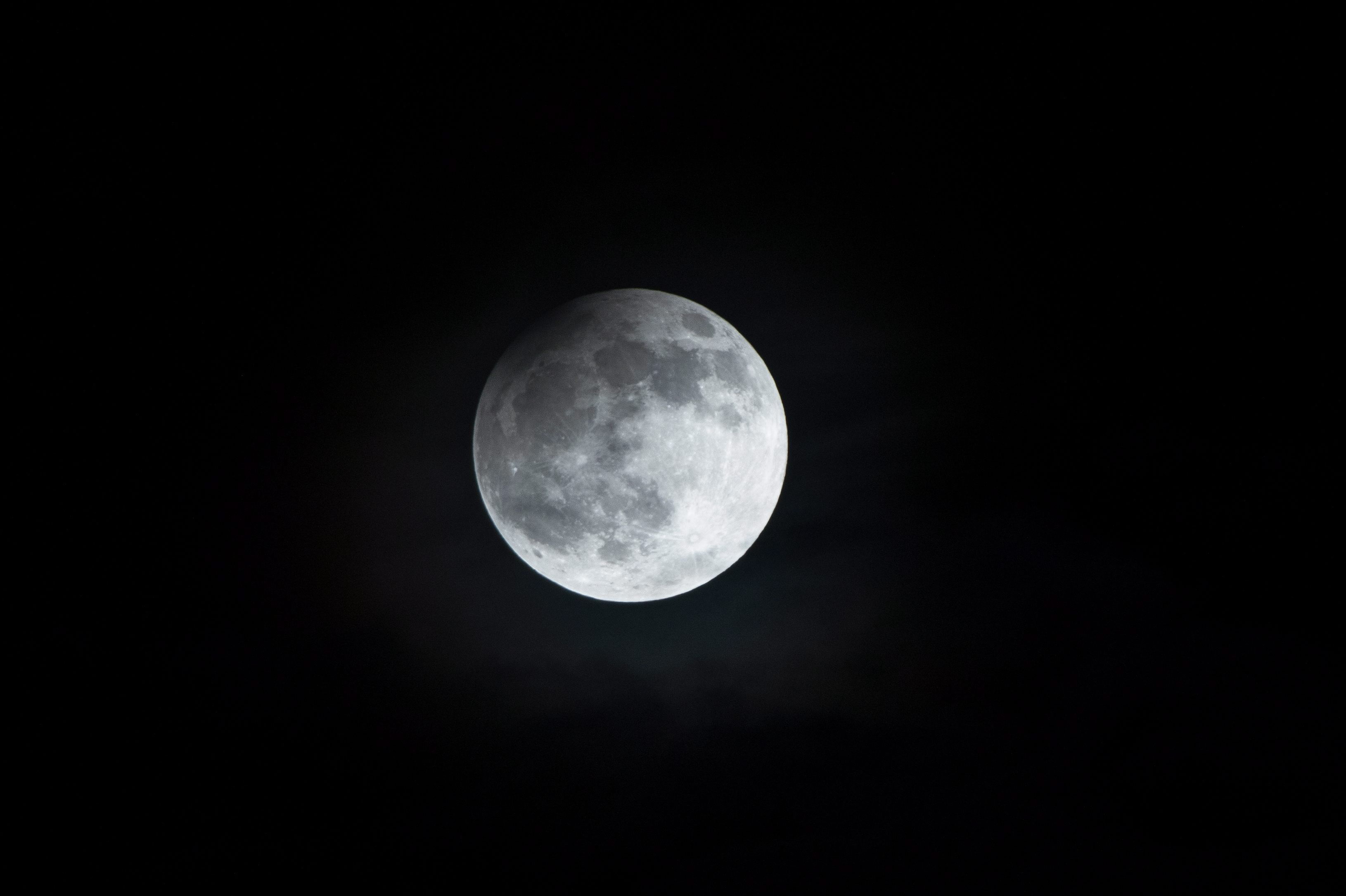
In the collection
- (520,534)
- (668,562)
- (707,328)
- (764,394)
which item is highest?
(707,328)

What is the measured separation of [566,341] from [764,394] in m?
1.34

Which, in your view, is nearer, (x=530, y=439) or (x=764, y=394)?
Answer: (x=530, y=439)

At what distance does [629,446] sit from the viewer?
385 cm

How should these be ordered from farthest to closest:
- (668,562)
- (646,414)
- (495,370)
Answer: (495,370), (668,562), (646,414)

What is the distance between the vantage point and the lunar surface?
3.89 m

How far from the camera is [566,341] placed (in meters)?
4.09

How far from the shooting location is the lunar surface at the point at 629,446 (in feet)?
12.8

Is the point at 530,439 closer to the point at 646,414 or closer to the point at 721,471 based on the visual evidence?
the point at 646,414

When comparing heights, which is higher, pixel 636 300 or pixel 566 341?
pixel 636 300

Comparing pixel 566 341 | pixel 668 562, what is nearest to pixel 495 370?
pixel 566 341

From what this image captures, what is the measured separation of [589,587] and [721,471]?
121 cm

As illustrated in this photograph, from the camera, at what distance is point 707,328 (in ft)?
14.3

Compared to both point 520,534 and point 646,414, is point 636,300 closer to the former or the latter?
point 646,414

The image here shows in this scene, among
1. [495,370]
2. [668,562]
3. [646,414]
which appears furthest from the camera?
[495,370]
